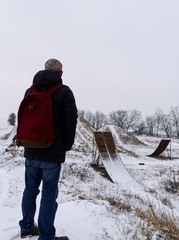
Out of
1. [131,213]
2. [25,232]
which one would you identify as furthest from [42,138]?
[131,213]

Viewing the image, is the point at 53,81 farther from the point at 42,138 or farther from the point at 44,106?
the point at 42,138

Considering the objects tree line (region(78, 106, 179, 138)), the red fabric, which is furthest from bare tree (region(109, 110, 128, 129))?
the red fabric

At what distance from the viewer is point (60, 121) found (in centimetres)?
336

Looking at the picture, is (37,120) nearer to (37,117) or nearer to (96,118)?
(37,117)

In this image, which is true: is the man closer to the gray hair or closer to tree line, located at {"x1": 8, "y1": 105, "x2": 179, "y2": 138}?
the gray hair

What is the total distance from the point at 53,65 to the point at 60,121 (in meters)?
0.72

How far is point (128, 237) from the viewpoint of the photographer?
3641 millimetres

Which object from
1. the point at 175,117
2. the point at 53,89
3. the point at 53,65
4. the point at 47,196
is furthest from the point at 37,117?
the point at 175,117

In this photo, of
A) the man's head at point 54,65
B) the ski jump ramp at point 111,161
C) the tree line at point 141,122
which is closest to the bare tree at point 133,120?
the tree line at point 141,122

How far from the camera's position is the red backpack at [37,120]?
324 cm

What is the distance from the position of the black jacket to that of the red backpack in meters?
0.07

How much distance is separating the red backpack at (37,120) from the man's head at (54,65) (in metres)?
0.23

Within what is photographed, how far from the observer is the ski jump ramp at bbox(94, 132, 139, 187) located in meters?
11.9

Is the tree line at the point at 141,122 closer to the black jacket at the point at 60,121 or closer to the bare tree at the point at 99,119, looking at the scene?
the bare tree at the point at 99,119
